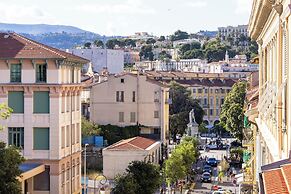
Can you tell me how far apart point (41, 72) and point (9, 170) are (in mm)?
15675

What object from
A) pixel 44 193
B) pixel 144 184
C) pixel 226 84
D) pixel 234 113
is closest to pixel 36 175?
pixel 44 193

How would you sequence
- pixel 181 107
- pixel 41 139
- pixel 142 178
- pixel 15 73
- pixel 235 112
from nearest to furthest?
pixel 15 73 → pixel 41 139 → pixel 142 178 → pixel 235 112 → pixel 181 107

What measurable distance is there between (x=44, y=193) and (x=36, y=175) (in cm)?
102

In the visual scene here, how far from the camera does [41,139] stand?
1657 inches

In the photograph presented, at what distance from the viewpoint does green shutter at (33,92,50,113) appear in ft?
138

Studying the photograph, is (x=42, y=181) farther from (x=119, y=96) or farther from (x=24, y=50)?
(x=119, y=96)

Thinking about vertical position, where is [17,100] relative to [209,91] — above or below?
below

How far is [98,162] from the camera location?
6347 centimetres

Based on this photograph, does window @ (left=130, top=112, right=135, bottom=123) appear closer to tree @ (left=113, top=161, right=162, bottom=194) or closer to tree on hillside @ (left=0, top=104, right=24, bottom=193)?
tree @ (left=113, top=161, right=162, bottom=194)

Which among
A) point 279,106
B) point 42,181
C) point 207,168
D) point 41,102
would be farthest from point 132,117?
point 279,106

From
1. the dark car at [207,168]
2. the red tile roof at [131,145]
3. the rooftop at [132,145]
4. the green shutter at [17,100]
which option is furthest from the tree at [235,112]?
the green shutter at [17,100]

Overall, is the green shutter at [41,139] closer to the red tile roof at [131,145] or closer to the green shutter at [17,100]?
the green shutter at [17,100]

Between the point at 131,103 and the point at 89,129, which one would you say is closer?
the point at 89,129

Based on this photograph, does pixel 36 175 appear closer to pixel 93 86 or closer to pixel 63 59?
pixel 63 59
